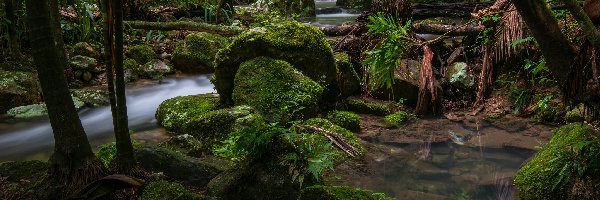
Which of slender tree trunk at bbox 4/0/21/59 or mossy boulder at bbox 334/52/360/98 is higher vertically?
slender tree trunk at bbox 4/0/21/59

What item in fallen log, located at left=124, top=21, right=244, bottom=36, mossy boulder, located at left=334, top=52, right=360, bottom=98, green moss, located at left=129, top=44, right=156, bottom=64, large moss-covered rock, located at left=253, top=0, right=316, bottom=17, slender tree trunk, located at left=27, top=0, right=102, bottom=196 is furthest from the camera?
large moss-covered rock, located at left=253, top=0, right=316, bottom=17

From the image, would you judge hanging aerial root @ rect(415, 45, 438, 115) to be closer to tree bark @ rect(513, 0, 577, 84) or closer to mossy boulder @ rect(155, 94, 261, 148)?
mossy boulder @ rect(155, 94, 261, 148)

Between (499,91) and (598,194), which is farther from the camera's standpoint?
(499,91)

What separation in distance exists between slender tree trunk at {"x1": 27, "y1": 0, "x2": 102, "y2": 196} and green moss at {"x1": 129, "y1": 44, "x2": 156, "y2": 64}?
694cm

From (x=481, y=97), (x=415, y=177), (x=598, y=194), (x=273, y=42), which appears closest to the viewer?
(x=598, y=194)

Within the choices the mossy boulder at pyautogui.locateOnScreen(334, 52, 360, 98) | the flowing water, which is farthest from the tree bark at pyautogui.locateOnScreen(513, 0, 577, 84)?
the flowing water

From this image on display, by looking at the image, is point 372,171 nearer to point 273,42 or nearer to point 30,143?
point 273,42

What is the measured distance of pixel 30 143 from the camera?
224 inches

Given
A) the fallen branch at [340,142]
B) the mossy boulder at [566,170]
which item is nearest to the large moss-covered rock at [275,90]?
the fallen branch at [340,142]

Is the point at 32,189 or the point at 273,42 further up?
the point at 273,42

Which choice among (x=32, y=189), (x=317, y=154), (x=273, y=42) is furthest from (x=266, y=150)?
(x=273, y=42)

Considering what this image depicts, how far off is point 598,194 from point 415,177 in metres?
1.55

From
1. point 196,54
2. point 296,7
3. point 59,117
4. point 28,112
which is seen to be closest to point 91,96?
point 28,112

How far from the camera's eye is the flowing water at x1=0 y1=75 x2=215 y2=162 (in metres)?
5.48
